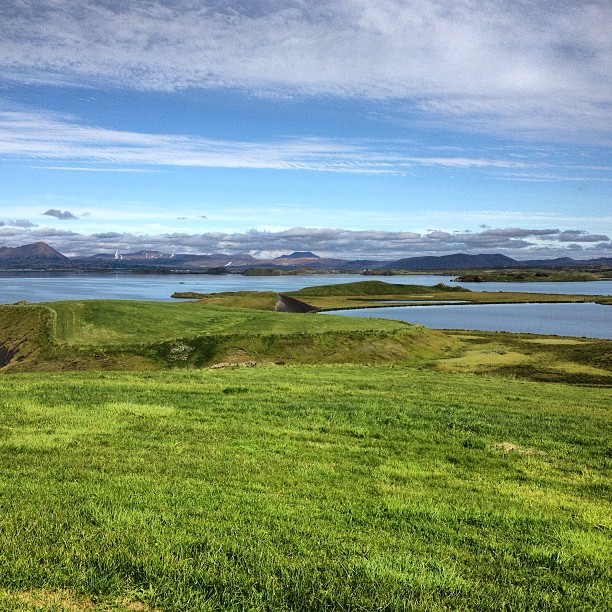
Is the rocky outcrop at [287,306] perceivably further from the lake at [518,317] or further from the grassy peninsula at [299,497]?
the grassy peninsula at [299,497]

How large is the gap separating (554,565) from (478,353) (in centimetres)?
6324

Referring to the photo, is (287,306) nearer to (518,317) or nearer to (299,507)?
(518,317)

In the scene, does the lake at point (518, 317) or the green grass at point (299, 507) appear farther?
the lake at point (518, 317)

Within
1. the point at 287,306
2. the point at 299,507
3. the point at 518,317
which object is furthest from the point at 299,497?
the point at 518,317

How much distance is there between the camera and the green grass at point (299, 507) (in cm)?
731

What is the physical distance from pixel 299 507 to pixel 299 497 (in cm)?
70

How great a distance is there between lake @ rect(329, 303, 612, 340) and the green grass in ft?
296

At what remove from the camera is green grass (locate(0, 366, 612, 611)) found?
731 cm

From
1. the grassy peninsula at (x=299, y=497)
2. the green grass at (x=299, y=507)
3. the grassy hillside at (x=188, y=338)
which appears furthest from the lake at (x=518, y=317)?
the green grass at (x=299, y=507)

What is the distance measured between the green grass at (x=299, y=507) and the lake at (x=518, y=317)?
90109mm

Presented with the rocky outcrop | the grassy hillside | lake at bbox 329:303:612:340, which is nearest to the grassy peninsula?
the grassy hillside

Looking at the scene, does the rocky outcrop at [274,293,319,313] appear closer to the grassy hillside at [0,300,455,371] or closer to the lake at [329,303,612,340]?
the lake at [329,303,612,340]

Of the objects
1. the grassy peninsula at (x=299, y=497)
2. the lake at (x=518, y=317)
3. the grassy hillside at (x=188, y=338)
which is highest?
the grassy peninsula at (x=299, y=497)

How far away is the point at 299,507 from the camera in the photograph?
33.6 feet
